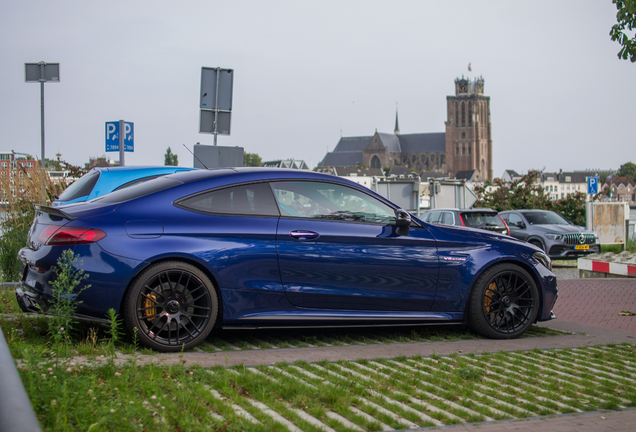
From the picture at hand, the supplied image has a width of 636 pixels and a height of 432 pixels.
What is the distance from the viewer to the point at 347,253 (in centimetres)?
530

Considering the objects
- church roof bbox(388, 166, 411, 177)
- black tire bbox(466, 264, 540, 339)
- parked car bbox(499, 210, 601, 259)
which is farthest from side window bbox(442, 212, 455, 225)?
church roof bbox(388, 166, 411, 177)

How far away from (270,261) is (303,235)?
361 mm

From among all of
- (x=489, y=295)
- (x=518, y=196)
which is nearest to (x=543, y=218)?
(x=518, y=196)

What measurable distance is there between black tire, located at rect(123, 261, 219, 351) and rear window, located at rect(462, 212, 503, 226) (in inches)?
475

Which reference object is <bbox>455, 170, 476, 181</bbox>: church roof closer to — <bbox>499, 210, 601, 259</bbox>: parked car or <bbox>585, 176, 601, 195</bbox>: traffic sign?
<bbox>585, 176, 601, 195</bbox>: traffic sign

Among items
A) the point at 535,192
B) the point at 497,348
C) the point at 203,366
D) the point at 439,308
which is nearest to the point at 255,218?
the point at 203,366

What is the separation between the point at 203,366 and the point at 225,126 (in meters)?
7.08

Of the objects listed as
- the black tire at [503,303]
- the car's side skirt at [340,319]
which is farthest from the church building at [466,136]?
the car's side skirt at [340,319]

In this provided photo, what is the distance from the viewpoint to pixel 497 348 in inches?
216

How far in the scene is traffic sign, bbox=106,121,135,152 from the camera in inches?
603

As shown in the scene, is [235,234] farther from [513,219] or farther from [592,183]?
[592,183]

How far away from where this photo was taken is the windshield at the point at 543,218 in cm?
1973

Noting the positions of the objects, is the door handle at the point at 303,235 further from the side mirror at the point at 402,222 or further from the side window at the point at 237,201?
the side mirror at the point at 402,222

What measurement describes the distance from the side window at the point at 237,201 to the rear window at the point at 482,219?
11.5 metres
